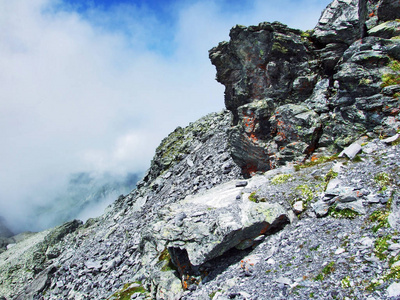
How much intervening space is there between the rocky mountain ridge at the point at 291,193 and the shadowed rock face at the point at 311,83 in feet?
0.31

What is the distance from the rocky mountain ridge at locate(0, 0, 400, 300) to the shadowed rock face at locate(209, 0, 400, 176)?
10cm

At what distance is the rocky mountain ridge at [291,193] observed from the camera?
9.39 meters

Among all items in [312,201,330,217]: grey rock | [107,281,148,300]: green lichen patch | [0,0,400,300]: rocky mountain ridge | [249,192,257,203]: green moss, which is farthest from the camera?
[107,281,148,300]: green lichen patch

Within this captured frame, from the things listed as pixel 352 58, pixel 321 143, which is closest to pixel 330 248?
pixel 321 143

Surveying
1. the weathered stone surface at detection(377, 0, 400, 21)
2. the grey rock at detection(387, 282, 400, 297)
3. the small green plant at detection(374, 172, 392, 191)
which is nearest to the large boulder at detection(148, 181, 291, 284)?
the small green plant at detection(374, 172, 392, 191)

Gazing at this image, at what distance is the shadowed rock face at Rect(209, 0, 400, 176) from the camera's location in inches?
663

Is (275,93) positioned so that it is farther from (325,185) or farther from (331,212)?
(331,212)

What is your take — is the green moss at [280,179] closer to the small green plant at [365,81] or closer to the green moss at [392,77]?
the small green plant at [365,81]

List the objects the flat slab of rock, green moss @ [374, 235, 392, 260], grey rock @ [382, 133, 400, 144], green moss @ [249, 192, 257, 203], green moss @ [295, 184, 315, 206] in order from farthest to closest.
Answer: green moss @ [249, 192, 257, 203] → grey rock @ [382, 133, 400, 144] → green moss @ [295, 184, 315, 206] → the flat slab of rock → green moss @ [374, 235, 392, 260]

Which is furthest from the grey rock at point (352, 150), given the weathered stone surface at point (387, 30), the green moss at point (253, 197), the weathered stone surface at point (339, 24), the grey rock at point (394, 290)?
the weathered stone surface at point (339, 24)

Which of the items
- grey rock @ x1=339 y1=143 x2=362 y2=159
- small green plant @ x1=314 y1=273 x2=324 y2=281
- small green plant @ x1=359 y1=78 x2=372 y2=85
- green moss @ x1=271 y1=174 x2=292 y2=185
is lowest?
small green plant @ x1=314 y1=273 x2=324 y2=281

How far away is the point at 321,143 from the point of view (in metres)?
19.4

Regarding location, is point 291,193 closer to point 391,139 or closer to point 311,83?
point 391,139

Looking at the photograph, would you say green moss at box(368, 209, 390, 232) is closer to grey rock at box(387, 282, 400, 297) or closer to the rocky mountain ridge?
the rocky mountain ridge
